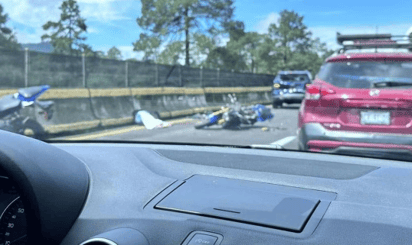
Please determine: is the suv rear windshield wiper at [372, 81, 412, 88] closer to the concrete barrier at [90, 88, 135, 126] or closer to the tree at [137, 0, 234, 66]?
the tree at [137, 0, 234, 66]

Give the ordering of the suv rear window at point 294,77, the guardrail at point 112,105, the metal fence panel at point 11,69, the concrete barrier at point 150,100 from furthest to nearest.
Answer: the suv rear window at point 294,77
the concrete barrier at point 150,100
the guardrail at point 112,105
the metal fence panel at point 11,69

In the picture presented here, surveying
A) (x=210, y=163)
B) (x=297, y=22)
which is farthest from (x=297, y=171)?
(x=297, y=22)

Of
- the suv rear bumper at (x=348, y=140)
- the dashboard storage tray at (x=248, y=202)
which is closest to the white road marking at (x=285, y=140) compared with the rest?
the suv rear bumper at (x=348, y=140)

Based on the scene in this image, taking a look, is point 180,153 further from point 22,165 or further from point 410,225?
point 410,225

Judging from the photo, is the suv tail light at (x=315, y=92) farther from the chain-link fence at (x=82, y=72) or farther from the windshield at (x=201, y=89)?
the chain-link fence at (x=82, y=72)

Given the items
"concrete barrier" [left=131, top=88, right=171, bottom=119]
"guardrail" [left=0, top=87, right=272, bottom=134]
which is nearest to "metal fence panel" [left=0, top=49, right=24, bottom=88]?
"guardrail" [left=0, top=87, right=272, bottom=134]

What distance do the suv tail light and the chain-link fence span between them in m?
7.10

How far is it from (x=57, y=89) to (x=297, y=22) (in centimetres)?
622

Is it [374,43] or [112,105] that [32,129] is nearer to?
[112,105]

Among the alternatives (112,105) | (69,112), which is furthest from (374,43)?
(112,105)

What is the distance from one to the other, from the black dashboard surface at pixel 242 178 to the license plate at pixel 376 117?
11.0 ft

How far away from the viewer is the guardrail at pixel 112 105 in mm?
11352

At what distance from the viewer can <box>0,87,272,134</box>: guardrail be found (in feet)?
37.2

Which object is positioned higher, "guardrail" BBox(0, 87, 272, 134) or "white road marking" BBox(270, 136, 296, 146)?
"guardrail" BBox(0, 87, 272, 134)
